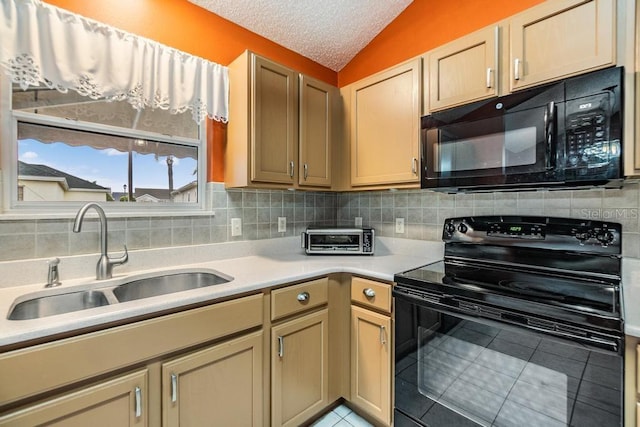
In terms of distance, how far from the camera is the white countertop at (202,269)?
35.2 inches

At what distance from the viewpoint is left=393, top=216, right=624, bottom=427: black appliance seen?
3.02ft

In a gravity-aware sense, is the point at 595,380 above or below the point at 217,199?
below

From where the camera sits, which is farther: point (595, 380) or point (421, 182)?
point (421, 182)

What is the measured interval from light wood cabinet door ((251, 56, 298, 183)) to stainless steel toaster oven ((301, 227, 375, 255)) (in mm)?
456

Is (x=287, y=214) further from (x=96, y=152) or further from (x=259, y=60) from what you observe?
(x=96, y=152)

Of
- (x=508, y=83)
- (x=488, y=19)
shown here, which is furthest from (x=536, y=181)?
(x=488, y=19)

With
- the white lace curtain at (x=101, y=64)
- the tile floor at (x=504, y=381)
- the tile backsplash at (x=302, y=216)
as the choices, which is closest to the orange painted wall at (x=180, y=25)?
the white lace curtain at (x=101, y=64)

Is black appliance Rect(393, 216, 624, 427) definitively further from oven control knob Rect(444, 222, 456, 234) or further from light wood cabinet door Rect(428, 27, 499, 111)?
light wood cabinet door Rect(428, 27, 499, 111)

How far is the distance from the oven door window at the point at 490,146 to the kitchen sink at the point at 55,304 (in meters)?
1.75

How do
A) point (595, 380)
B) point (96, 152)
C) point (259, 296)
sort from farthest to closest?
1. point (96, 152)
2. point (259, 296)
3. point (595, 380)

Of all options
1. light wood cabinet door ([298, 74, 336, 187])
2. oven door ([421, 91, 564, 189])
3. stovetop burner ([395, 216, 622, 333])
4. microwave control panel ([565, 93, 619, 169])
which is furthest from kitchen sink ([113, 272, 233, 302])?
microwave control panel ([565, 93, 619, 169])

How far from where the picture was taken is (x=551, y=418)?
0.99 meters

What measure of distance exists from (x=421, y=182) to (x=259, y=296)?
1061mm

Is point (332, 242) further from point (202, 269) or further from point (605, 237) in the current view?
point (605, 237)
